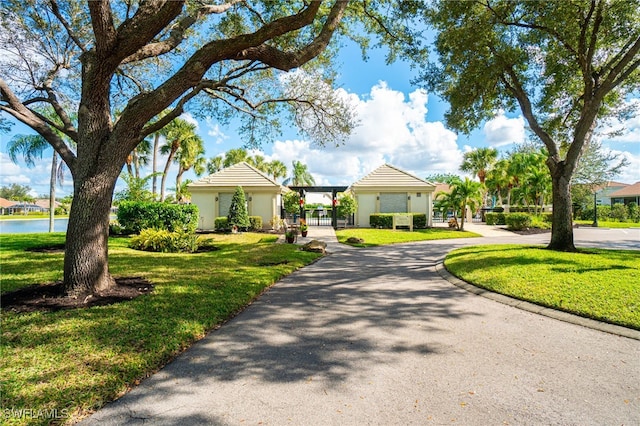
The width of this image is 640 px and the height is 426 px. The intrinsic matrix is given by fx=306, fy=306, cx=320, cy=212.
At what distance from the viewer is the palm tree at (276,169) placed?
55428 mm

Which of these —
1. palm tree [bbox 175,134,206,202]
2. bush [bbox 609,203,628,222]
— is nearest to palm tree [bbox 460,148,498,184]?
bush [bbox 609,203,628,222]

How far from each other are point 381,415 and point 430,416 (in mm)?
395

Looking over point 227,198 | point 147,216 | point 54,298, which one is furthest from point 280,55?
point 227,198

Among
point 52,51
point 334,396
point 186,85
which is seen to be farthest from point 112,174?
point 52,51

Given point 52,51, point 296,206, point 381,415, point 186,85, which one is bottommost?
point 381,415

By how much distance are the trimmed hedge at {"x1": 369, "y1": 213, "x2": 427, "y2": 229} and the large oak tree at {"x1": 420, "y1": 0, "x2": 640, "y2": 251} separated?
10.7 meters

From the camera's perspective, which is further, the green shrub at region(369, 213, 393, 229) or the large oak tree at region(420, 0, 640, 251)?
the green shrub at region(369, 213, 393, 229)

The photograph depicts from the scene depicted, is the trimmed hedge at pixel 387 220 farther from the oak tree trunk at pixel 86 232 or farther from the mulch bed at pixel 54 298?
the oak tree trunk at pixel 86 232

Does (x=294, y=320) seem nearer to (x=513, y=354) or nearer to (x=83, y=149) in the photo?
(x=513, y=354)

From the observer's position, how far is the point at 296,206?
2277 centimetres

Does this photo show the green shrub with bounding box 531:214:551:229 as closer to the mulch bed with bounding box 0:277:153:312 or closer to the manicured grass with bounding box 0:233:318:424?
the manicured grass with bounding box 0:233:318:424

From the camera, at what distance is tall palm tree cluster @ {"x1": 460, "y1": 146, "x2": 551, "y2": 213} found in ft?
78.4

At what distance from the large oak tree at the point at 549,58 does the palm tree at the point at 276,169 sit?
44.9 m

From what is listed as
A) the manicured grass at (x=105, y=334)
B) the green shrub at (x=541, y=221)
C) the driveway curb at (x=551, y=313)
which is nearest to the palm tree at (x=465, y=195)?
the green shrub at (x=541, y=221)
